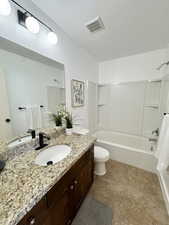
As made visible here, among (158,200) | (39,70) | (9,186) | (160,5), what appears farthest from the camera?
(158,200)

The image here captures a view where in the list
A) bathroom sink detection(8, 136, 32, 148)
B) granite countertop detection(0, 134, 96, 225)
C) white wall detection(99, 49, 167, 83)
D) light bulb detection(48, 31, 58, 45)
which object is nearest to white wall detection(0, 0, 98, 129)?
light bulb detection(48, 31, 58, 45)

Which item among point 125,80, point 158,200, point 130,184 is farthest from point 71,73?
point 158,200

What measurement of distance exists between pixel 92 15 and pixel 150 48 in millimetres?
1555

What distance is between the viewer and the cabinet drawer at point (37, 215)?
21.9 inches

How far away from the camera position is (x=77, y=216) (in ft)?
3.97

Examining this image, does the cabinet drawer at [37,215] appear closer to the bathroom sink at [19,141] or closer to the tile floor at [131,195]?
the bathroom sink at [19,141]

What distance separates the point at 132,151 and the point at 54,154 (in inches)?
61.7

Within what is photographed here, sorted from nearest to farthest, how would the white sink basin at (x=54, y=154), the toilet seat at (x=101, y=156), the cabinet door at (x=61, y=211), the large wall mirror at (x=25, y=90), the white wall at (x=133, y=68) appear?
the cabinet door at (x=61, y=211)
the large wall mirror at (x=25, y=90)
the white sink basin at (x=54, y=154)
the toilet seat at (x=101, y=156)
the white wall at (x=133, y=68)

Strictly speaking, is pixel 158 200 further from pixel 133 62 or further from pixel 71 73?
pixel 133 62

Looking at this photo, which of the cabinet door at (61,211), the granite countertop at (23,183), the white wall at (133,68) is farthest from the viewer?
A: the white wall at (133,68)

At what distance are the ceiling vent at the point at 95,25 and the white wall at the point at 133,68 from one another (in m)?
1.34

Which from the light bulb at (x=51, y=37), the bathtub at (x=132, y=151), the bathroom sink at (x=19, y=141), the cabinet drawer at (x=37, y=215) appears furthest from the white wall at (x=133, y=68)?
the cabinet drawer at (x=37, y=215)

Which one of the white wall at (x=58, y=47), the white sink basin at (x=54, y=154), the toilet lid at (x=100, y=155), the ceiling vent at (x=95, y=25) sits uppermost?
the ceiling vent at (x=95, y=25)

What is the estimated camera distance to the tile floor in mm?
1185
